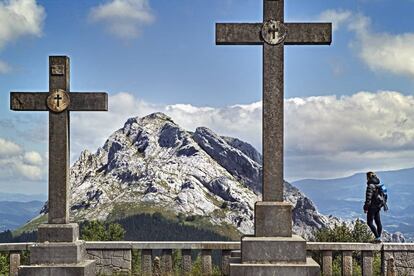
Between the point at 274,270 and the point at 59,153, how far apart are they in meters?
4.79

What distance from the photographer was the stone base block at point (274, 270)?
35.0ft

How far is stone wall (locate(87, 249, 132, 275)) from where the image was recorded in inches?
554

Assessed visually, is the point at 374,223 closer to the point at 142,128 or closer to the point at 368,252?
the point at 368,252

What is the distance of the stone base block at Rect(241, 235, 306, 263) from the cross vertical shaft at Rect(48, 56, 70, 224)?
12.3 ft

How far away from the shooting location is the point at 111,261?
14.1m

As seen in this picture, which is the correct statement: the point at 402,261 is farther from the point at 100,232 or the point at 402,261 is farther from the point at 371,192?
the point at 100,232

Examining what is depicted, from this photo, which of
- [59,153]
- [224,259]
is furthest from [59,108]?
[224,259]

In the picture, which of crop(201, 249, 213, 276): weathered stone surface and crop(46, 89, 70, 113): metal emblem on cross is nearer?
crop(46, 89, 70, 113): metal emblem on cross

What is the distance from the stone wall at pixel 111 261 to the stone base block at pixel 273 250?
402 cm

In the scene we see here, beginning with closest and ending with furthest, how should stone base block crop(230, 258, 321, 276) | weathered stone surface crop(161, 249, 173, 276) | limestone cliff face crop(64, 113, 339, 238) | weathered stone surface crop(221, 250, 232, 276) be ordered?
stone base block crop(230, 258, 321, 276)
weathered stone surface crop(221, 250, 232, 276)
weathered stone surface crop(161, 249, 173, 276)
limestone cliff face crop(64, 113, 339, 238)

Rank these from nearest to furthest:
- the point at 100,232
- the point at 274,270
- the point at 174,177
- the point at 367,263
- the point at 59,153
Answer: the point at 274,270 → the point at 59,153 → the point at 367,263 → the point at 100,232 → the point at 174,177

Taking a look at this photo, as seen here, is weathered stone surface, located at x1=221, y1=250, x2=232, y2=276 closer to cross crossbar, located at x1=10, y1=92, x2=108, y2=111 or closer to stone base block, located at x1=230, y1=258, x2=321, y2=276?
stone base block, located at x1=230, y1=258, x2=321, y2=276

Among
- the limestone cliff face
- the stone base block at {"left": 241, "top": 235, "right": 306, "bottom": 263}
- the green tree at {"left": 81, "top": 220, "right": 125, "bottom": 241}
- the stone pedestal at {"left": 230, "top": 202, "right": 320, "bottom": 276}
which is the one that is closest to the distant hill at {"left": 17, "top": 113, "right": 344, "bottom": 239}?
the limestone cliff face

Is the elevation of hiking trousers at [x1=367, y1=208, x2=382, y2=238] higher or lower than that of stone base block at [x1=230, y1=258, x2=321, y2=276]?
higher
